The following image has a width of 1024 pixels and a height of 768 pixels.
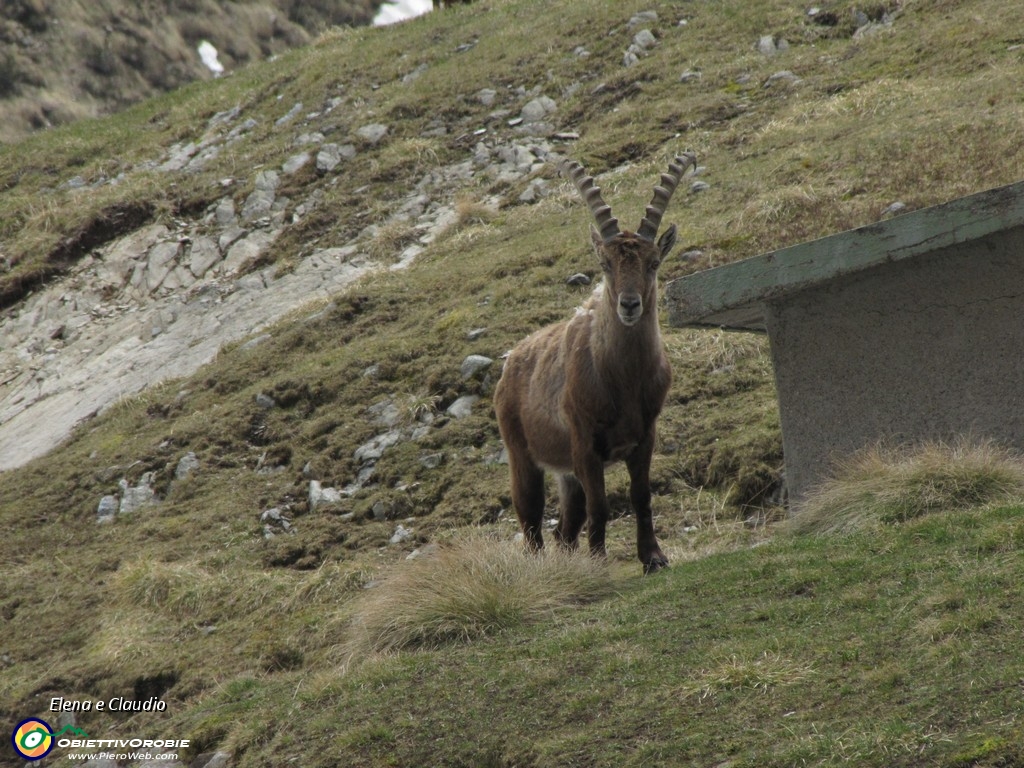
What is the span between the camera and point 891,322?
8.90 meters

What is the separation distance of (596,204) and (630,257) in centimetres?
101

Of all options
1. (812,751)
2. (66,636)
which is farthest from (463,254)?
(812,751)

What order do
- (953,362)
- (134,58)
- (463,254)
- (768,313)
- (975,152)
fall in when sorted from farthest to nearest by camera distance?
1. (134,58)
2. (463,254)
3. (975,152)
4. (768,313)
5. (953,362)

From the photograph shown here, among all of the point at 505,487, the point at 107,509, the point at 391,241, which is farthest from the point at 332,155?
the point at 505,487

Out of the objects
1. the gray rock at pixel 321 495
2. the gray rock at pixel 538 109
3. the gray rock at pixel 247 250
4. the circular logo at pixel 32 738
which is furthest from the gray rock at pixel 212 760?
the gray rock at pixel 538 109

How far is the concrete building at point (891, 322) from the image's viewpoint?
Result: 8.39 metres

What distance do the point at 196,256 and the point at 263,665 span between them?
16.4 metres

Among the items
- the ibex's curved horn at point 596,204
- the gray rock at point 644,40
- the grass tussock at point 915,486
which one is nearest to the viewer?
the grass tussock at point 915,486

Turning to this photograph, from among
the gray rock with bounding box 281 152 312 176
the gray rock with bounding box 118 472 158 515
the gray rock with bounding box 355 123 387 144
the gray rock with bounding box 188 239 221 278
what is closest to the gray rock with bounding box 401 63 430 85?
the gray rock with bounding box 355 123 387 144


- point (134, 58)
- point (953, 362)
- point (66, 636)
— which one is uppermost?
point (134, 58)

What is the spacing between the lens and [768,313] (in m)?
9.42

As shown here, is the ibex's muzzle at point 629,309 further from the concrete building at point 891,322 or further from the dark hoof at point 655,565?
the dark hoof at point 655,565

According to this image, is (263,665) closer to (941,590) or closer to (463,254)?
(941,590)

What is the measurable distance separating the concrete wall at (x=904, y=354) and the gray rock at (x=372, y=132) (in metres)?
18.5
